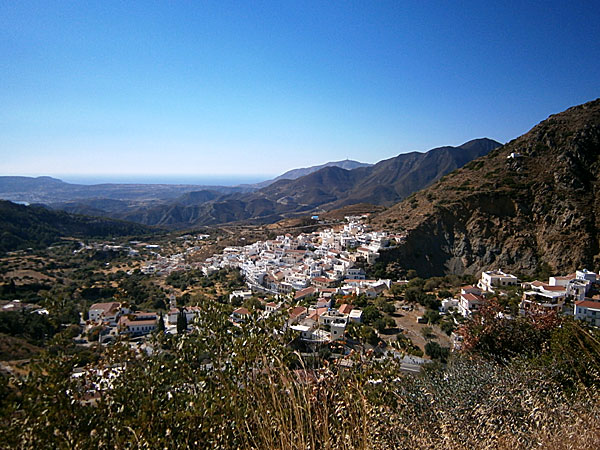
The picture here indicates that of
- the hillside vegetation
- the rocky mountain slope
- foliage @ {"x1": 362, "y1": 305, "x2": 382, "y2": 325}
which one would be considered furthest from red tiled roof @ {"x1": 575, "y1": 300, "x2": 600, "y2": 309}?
the hillside vegetation

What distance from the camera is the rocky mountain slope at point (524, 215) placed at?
2269cm

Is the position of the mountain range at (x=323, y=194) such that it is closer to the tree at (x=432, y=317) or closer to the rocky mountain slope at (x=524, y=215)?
the rocky mountain slope at (x=524, y=215)

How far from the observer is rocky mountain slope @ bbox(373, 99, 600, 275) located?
22688 millimetres

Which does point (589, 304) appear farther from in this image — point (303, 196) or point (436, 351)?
point (303, 196)

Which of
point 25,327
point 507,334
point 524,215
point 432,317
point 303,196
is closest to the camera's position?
point 507,334

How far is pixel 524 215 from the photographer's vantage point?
997 inches

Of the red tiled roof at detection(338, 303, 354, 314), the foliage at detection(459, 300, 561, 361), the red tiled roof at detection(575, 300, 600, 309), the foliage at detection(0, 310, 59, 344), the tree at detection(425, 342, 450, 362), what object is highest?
the foliage at detection(459, 300, 561, 361)

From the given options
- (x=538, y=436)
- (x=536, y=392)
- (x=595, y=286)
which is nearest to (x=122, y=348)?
(x=538, y=436)

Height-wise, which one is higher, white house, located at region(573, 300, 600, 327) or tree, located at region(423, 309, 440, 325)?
white house, located at region(573, 300, 600, 327)

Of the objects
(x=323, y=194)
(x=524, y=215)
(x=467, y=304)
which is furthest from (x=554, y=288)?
(x=323, y=194)

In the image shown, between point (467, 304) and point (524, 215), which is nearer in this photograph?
point (467, 304)

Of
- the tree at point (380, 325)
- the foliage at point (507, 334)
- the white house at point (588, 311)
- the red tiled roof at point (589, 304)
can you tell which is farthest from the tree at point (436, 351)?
the red tiled roof at point (589, 304)

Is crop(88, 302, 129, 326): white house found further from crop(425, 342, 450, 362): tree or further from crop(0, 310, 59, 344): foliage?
crop(425, 342, 450, 362): tree

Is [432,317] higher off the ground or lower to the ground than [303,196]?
lower
